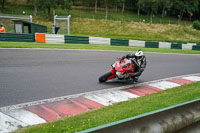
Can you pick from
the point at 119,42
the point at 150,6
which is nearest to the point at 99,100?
the point at 119,42

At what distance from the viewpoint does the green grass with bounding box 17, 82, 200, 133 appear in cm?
438

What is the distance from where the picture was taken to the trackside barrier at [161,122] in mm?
2977

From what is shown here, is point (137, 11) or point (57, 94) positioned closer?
point (57, 94)

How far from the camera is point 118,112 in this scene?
5441 millimetres

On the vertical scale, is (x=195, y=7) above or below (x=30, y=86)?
above

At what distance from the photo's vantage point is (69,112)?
5398 millimetres

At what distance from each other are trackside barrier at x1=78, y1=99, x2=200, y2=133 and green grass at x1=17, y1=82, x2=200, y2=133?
1.51m

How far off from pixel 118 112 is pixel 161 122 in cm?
194

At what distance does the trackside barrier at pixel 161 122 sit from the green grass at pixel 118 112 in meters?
1.51

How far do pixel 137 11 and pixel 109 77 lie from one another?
262 ft

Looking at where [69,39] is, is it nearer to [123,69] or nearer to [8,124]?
[123,69]

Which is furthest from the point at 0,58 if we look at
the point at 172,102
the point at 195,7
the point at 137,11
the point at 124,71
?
the point at 195,7

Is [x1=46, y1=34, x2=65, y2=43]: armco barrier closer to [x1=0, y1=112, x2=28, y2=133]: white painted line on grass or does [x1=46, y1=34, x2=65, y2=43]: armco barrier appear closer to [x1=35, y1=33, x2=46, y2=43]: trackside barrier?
[x1=35, y1=33, x2=46, y2=43]: trackside barrier

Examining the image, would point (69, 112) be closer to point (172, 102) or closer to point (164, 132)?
point (164, 132)
